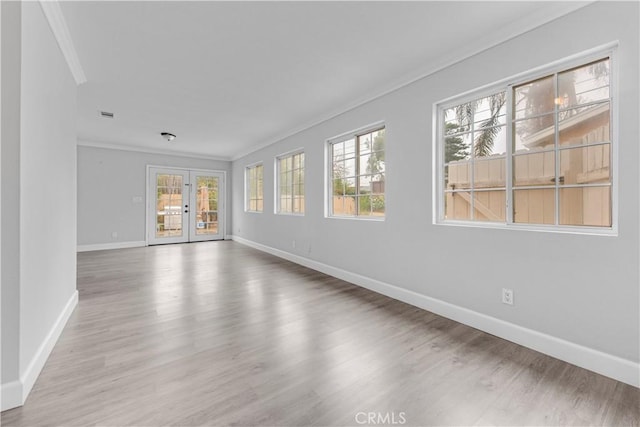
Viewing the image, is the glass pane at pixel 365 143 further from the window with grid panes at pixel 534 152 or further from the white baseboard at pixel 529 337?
the white baseboard at pixel 529 337

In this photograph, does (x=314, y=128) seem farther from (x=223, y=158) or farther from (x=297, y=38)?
(x=223, y=158)

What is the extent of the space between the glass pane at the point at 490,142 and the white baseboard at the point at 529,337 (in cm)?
140

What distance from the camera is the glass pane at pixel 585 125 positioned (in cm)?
188

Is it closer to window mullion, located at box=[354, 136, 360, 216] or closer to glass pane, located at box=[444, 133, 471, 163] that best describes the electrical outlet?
glass pane, located at box=[444, 133, 471, 163]

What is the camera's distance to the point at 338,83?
3.22m

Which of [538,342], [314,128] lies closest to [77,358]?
[538,342]

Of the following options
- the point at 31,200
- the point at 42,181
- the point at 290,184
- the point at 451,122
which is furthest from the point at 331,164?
the point at 31,200

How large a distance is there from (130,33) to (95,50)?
20.7 inches

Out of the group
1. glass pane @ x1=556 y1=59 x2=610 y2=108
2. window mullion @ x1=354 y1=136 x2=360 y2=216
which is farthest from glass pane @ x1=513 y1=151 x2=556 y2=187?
window mullion @ x1=354 y1=136 x2=360 y2=216

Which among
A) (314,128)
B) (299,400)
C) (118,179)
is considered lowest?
(299,400)

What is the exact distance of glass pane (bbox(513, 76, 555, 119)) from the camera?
7.02ft

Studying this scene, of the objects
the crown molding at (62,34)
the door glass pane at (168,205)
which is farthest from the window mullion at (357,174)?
the door glass pane at (168,205)

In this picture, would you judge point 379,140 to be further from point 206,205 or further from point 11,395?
point 206,205

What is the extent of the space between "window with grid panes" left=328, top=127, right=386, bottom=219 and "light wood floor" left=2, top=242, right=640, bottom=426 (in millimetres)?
1284
